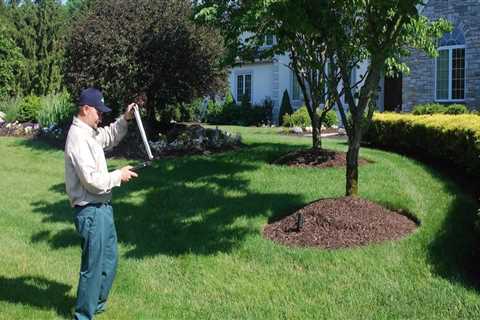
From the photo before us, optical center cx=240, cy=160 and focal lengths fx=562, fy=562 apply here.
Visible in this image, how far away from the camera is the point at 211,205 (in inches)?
302

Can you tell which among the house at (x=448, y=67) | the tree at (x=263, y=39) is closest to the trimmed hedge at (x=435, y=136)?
the tree at (x=263, y=39)

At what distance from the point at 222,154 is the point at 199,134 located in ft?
5.32

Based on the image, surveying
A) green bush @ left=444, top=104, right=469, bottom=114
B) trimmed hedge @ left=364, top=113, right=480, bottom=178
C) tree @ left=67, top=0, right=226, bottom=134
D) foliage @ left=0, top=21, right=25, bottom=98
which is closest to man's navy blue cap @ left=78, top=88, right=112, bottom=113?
trimmed hedge @ left=364, top=113, right=480, bottom=178

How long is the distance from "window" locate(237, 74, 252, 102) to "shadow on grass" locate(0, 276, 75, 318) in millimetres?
23107

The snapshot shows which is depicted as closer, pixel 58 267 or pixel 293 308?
pixel 293 308

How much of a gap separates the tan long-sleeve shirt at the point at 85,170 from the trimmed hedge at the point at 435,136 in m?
5.37

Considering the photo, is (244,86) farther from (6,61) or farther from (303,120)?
(6,61)

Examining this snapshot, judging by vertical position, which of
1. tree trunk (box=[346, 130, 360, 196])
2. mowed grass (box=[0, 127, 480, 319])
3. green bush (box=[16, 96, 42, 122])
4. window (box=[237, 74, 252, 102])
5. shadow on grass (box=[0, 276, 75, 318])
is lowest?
shadow on grass (box=[0, 276, 75, 318])

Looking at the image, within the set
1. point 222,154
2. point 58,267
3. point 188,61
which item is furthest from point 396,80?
point 58,267

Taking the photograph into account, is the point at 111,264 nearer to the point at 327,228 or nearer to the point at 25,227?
the point at 327,228

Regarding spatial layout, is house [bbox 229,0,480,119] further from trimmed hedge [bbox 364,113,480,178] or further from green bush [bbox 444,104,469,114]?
trimmed hedge [bbox 364,113,480,178]

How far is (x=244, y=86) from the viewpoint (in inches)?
1137

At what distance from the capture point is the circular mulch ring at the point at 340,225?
230 inches

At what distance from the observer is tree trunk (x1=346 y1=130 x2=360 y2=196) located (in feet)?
20.9
